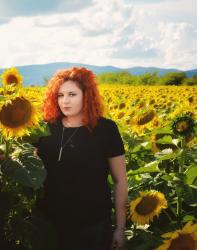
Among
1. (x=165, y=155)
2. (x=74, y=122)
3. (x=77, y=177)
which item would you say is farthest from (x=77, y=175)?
(x=165, y=155)

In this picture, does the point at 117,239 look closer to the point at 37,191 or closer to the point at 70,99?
the point at 37,191

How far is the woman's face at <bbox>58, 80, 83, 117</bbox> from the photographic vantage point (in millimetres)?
3227

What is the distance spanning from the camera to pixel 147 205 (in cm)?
312

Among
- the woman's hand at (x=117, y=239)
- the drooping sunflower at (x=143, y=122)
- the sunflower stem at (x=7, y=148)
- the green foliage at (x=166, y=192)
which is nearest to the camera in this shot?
the sunflower stem at (x=7, y=148)

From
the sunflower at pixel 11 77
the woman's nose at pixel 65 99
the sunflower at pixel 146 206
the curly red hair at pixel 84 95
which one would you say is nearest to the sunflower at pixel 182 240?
the sunflower at pixel 146 206

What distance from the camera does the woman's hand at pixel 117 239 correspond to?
126 inches

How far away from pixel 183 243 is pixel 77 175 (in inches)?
33.8

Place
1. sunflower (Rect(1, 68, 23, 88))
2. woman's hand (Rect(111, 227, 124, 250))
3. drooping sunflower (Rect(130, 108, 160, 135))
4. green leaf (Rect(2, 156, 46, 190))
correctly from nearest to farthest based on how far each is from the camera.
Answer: green leaf (Rect(2, 156, 46, 190)), woman's hand (Rect(111, 227, 124, 250)), drooping sunflower (Rect(130, 108, 160, 135)), sunflower (Rect(1, 68, 23, 88))

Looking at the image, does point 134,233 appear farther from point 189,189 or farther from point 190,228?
point 190,228

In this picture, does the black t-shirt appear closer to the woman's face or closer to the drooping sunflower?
the woman's face

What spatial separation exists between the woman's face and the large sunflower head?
25.5 inches

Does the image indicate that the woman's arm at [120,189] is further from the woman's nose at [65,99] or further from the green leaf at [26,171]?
the green leaf at [26,171]

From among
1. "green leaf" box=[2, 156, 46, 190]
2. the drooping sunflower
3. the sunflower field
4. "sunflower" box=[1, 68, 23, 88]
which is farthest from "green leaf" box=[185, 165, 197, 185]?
"sunflower" box=[1, 68, 23, 88]

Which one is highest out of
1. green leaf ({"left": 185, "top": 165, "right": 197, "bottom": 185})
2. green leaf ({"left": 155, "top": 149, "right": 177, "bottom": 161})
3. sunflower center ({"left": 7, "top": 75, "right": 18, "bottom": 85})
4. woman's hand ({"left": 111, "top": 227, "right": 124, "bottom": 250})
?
sunflower center ({"left": 7, "top": 75, "right": 18, "bottom": 85})
